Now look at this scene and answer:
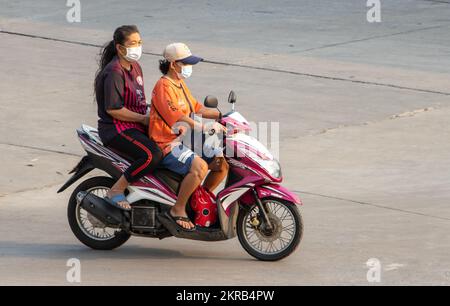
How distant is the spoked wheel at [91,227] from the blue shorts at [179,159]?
0.57 m

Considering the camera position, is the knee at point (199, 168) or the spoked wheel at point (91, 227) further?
the spoked wheel at point (91, 227)

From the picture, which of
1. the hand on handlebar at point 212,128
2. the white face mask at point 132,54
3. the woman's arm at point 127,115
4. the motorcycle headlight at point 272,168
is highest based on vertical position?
the white face mask at point 132,54

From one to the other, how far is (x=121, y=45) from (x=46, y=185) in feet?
8.74

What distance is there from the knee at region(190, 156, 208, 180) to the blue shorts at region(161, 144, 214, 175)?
40 millimetres

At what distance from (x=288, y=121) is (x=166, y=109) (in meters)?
4.98

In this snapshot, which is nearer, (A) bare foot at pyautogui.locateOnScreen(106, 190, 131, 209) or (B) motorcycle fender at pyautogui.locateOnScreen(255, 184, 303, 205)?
(B) motorcycle fender at pyautogui.locateOnScreen(255, 184, 303, 205)

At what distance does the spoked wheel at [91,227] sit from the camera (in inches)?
380

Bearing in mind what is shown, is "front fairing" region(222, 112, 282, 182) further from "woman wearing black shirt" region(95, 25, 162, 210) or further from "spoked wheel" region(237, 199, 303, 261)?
"woman wearing black shirt" region(95, 25, 162, 210)

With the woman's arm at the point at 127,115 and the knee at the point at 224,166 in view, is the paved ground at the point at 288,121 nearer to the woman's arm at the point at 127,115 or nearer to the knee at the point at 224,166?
the knee at the point at 224,166

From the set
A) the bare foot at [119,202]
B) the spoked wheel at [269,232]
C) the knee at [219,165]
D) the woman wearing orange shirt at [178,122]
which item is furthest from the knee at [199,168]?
the bare foot at [119,202]

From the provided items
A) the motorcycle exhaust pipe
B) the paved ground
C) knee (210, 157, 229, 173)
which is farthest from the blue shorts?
the paved ground

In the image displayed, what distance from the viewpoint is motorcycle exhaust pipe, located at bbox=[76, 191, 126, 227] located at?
944cm

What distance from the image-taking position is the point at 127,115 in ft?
30.6

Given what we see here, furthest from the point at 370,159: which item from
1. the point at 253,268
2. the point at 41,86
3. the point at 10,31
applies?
the point at 10,31
